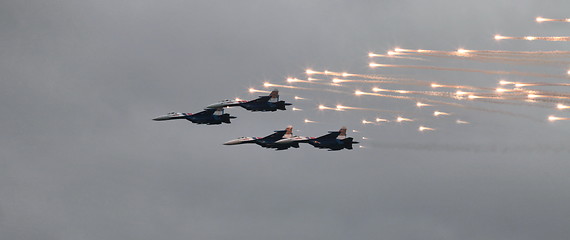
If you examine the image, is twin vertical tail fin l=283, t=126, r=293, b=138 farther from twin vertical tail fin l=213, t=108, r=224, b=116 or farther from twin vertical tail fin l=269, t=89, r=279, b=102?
twin vertical tail fin l=213, t=108, r=224, b=116

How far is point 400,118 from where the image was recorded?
14312 centimetres

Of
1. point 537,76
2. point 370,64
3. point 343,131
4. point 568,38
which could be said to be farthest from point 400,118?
point 568,38

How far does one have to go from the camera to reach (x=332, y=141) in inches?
6216

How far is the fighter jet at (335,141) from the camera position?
514ft

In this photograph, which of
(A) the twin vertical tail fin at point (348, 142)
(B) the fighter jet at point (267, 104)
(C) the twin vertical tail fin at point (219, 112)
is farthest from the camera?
(C) the twin vertical tail fin at point (219, 112)

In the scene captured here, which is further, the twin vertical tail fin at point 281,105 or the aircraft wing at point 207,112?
the aircraft wing at point 207,112

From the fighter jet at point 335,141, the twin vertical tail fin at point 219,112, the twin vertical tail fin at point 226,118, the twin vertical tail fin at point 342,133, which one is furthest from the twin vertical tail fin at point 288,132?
the twin vertical tail fin at point 219,112

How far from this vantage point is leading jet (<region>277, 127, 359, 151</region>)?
A: 156750 millimetres

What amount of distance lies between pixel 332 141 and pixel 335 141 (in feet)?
1.86

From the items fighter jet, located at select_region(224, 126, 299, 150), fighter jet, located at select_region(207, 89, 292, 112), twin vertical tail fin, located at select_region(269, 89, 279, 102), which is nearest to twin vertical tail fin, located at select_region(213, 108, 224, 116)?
fighter jet, located at select_region(224, 126, 299, 150)

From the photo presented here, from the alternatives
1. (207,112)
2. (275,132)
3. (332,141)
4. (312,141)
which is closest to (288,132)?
(275,132)

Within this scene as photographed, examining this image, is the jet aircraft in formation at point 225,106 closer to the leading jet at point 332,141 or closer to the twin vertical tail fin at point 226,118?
the twin vertical tail fin at point 226,118

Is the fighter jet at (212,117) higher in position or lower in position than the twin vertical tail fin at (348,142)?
higher

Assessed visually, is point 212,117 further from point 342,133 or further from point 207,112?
point 342,133
